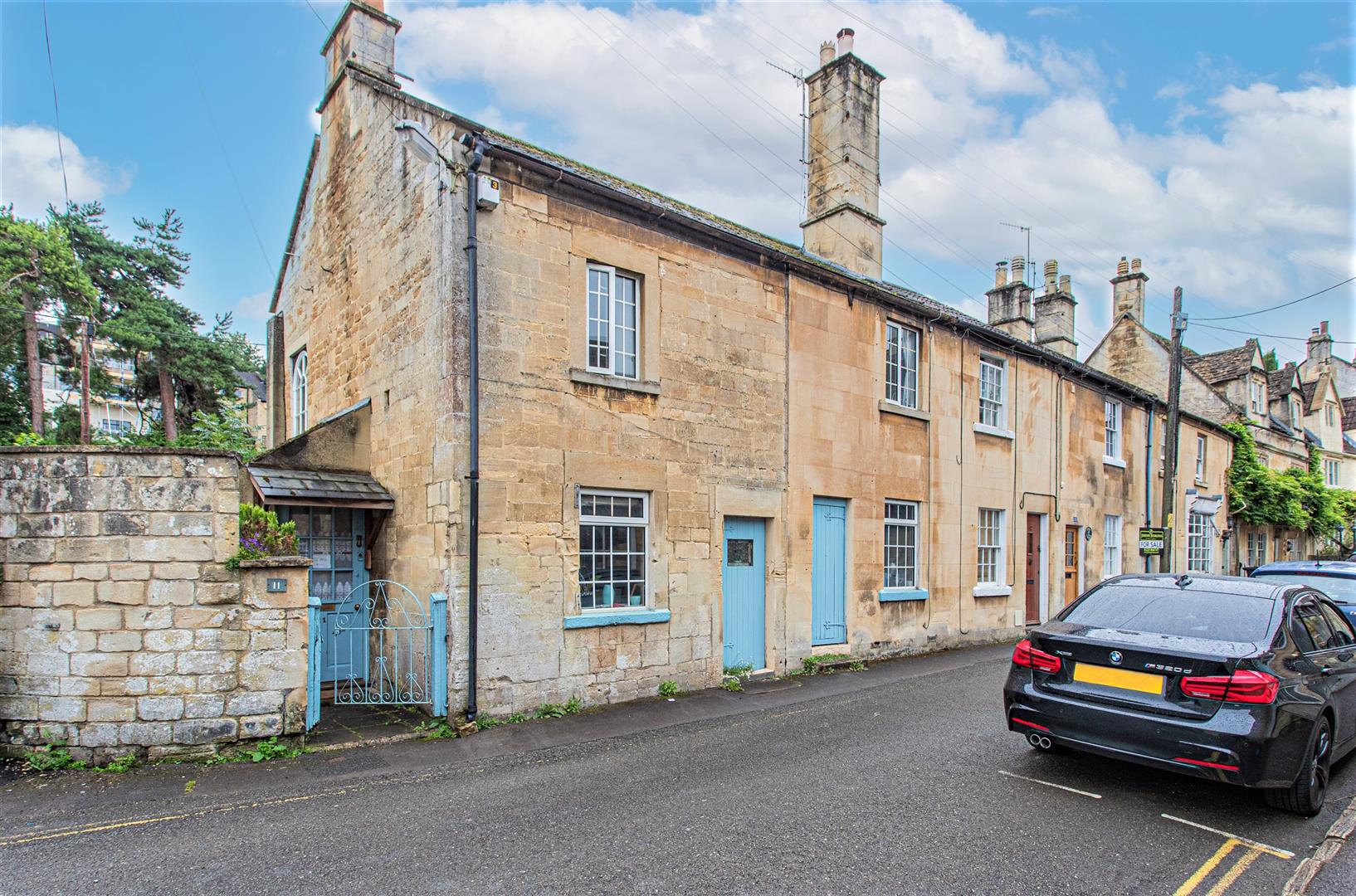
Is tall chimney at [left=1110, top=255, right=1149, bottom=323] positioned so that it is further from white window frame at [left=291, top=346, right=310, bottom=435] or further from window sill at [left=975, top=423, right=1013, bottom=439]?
white window frame at [left=291, top=346, right=310, bottom=435]

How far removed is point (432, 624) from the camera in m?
7.90

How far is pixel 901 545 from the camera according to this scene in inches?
515

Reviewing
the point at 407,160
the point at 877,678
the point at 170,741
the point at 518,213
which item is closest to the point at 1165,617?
the point at 877,678

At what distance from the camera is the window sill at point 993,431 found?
14562 millimetres

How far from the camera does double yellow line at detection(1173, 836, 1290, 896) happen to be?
430 centimetres

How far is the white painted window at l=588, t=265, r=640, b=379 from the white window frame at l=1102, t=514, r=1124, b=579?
14.3 meters

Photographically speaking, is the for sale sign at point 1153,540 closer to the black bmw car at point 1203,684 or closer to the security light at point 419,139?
the black bmw car at point 1203,684

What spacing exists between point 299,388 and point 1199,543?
25.2 meters

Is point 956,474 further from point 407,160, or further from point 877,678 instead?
point 407,160

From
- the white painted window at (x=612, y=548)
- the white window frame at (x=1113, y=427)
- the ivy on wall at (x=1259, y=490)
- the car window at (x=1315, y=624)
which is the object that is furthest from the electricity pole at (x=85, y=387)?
the ivy on wall at (x=1259, y=490)

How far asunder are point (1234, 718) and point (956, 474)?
935 cm

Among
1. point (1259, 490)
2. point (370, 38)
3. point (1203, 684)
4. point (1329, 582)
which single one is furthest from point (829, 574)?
point (1259, 490)

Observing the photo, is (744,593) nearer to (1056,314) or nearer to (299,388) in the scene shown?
(299,388)

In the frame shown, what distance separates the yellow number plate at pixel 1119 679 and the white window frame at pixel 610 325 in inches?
233
